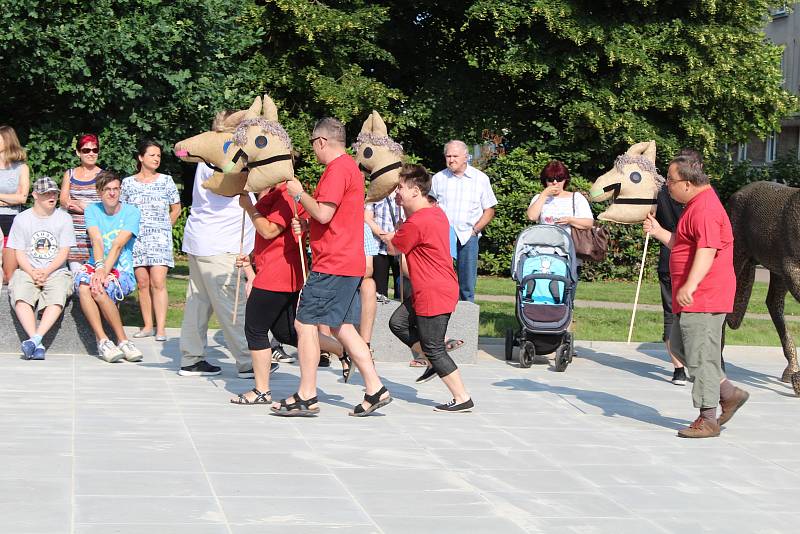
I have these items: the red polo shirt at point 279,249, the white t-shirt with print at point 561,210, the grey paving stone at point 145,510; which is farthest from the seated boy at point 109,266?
the grey paving stone at point 145,510

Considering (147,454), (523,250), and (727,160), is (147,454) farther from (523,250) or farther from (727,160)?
(727,160)

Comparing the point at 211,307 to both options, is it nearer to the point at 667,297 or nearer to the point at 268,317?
the point at 268,317

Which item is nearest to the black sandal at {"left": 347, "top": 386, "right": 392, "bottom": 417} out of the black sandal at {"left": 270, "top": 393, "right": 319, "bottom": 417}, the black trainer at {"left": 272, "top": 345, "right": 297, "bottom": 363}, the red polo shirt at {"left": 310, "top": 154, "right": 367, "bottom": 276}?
the black sandal at {"left": 270, "top": 393, "right": 319, "bottom": 417}

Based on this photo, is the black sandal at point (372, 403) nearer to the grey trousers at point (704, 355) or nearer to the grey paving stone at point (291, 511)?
the grey trousers at point (704, 355)

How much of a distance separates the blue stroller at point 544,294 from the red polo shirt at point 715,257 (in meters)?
3.09

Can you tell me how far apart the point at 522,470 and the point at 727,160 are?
2320 centimetres

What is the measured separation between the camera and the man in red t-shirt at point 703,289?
8383mm

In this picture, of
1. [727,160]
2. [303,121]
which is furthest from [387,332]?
[727,160]

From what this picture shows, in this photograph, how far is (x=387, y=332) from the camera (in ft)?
38.4

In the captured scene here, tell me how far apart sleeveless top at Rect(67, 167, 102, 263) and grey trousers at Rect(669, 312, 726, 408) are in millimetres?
6116

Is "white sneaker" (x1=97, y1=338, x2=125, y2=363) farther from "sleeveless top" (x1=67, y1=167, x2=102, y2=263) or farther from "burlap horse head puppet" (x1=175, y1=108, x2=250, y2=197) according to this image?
"burlap horse head puppet" (x1=175, y1=108, x2=250, y2=197)

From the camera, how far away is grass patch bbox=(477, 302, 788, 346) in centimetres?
1437

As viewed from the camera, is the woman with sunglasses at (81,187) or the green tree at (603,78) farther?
the green tree at (603,78)

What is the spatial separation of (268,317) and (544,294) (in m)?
3.90
